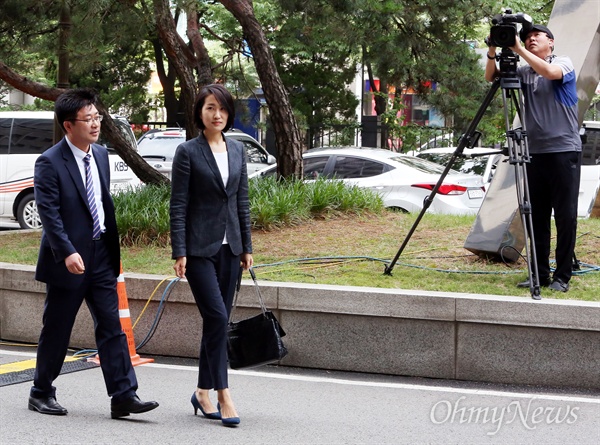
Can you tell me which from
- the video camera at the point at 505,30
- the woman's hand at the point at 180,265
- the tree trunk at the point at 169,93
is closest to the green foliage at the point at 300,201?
the video camera at the point at 505,30

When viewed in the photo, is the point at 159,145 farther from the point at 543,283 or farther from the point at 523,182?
the point at 523,182

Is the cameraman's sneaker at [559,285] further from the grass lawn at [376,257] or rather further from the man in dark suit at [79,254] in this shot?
the man in dark suit at [79,254]

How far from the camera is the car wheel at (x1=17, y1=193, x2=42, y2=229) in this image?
1670 cm

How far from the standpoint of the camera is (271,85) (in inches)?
508

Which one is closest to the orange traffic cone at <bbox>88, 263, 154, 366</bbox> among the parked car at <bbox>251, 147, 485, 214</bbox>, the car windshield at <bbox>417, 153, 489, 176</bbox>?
the parked car at <bbox>251, 147, 485, 214</bbox>

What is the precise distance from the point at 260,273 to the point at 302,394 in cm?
205

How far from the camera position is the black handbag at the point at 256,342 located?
228 inches

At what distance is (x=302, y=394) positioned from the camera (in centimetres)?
675

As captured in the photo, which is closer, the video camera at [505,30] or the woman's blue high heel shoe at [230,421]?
the woman's blue high heel shoe at [230,421]

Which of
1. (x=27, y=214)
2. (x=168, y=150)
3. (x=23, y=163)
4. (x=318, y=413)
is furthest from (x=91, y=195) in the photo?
(x=168, y=150)

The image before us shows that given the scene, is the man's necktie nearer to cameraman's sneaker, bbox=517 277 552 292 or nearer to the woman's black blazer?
the woman's black blazer

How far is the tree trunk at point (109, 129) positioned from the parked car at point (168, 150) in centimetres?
759

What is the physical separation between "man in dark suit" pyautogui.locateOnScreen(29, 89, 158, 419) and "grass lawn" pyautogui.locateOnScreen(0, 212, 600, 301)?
2.65m

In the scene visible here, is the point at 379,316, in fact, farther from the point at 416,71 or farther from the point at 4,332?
the point at 416,71
